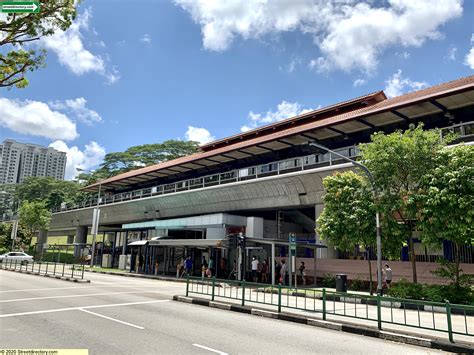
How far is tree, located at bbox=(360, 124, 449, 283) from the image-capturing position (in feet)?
55.9

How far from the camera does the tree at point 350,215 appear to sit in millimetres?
19172

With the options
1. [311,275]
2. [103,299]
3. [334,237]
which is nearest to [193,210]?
[311,275]

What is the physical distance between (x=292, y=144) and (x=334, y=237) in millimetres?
14135

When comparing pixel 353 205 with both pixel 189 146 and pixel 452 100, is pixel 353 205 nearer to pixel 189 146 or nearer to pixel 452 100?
pixel 452 100

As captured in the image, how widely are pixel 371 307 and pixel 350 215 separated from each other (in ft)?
25.0

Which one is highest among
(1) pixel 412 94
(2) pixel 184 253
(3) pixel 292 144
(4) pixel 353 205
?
(1) pixel 412 94

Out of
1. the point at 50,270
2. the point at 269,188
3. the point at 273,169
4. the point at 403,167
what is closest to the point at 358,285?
the point at 403,167

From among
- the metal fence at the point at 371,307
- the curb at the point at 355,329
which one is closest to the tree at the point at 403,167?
the metal fence at the point at 371,307

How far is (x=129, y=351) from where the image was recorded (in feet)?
24.2

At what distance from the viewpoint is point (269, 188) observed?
30766 millimetres

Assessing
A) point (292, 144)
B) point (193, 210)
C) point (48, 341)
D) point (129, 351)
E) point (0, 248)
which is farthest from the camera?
point (0, 248)

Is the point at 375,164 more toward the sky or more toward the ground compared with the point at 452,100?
more toward the ground

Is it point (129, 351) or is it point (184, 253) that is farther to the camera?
point (184, 253)

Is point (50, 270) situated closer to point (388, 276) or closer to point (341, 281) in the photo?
point (341, 281)
